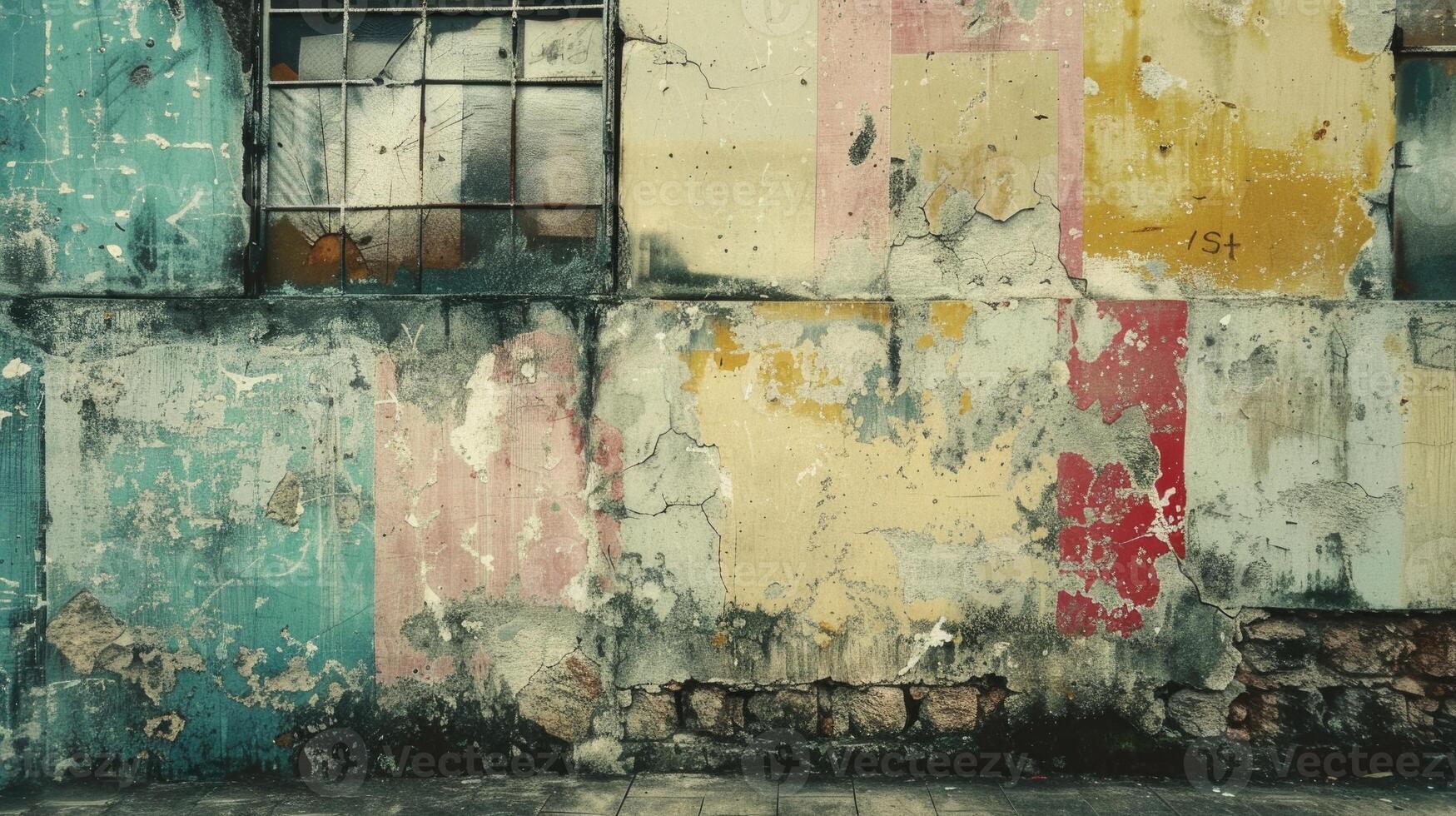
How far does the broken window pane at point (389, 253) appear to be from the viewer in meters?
3.63

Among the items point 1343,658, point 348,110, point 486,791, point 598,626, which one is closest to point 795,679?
point 598,626

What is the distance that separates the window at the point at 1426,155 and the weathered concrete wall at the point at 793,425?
0.10m

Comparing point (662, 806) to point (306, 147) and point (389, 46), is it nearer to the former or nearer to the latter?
point (306, 147)

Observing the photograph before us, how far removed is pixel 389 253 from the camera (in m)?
3.63

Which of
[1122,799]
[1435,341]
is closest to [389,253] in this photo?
[1122,799]

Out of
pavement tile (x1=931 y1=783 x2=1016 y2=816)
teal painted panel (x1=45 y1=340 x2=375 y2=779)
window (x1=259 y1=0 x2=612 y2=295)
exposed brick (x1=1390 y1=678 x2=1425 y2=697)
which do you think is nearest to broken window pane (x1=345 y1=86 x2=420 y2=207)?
window (x1=259 y1=0 x2=612 y2=295)

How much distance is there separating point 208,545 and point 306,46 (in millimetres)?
2179

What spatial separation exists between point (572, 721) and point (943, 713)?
1.52m

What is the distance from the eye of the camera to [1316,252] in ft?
11.2

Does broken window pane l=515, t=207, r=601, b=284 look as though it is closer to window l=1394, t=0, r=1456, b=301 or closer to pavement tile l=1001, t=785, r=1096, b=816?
pavement tile l=1001, t=785, r=1096, b=816

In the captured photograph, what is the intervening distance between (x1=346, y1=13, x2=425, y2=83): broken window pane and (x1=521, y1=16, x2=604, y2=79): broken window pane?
0.47m

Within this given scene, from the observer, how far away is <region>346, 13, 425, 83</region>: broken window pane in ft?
11.9

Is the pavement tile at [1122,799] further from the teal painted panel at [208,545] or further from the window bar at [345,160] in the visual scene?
the window bar at [345,160]

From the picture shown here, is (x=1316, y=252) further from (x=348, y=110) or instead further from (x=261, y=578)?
(x=261, y=578)
